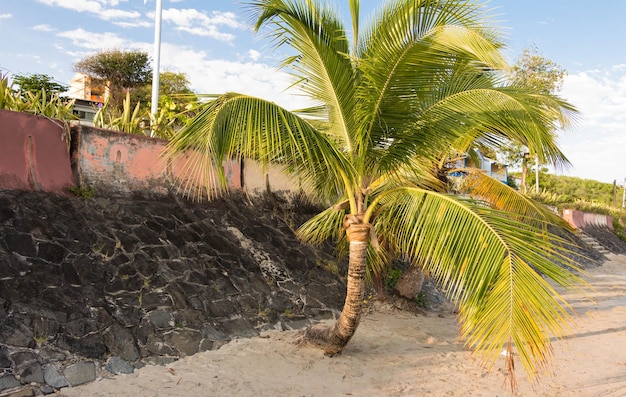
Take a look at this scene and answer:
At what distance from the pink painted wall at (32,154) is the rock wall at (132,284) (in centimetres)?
21

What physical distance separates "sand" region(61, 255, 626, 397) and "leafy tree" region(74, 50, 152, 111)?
2814 centimetres

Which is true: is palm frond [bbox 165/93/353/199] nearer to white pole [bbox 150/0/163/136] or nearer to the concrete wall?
white pole [bbox 150/0/163/136]

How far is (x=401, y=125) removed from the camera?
6105 millimetres

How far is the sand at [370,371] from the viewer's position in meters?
5.41

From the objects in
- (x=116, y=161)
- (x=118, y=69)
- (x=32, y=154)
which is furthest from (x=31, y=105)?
(x=118, y=69)

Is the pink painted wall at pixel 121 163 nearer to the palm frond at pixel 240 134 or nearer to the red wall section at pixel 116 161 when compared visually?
the red wall section at pixel 116 161

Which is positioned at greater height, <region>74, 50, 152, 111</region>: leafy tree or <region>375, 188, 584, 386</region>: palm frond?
<region>74, 50, 152, 111</region>: leafy tree

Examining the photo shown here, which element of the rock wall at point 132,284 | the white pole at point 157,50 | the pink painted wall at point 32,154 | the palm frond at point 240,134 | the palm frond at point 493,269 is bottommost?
the rock wall at point 132,284

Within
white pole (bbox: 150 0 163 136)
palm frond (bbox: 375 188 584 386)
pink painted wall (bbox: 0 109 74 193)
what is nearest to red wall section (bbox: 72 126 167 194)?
pink painted wall (bbox: 0 109 74 193)

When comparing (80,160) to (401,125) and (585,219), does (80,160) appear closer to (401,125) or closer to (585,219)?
(401,125)

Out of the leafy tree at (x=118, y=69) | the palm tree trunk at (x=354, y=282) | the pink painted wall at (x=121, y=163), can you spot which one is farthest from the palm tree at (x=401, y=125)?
the leafy tree at (x=118, y=69)

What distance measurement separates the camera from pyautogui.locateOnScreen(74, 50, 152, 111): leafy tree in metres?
32.0

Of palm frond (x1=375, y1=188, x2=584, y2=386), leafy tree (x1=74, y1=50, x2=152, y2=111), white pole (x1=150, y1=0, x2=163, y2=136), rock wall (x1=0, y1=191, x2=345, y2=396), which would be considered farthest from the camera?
leafy tree (x1=74, y1=50, x2=152, y2=111)

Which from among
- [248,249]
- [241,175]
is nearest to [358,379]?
[248,249]
